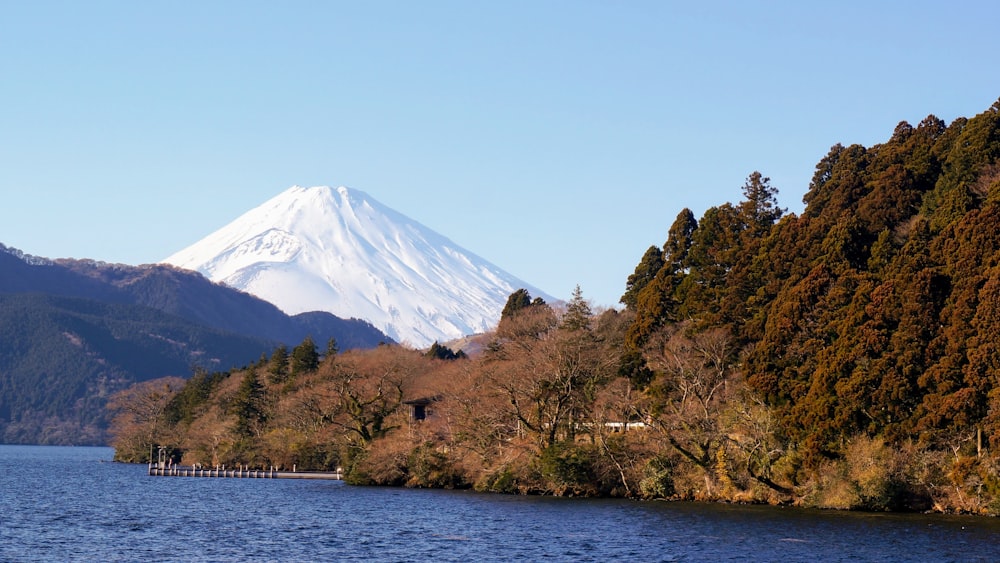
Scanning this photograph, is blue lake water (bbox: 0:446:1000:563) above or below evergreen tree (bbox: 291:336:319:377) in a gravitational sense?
below

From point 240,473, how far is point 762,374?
42.8 m

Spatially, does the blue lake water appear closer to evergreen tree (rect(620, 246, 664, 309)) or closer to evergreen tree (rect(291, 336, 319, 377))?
evergreen tree (rect(620, 246, 664, 309))

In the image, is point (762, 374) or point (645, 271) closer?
point (762, 374)

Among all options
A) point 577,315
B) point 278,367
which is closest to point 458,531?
point 577,315

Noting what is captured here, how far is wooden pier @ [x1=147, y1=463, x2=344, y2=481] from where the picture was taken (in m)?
77.0

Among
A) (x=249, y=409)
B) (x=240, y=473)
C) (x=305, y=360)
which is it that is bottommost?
(x=240, y=473)

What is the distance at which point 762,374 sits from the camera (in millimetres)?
49938

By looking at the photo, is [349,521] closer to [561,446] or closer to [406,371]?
Answer: [561,446]

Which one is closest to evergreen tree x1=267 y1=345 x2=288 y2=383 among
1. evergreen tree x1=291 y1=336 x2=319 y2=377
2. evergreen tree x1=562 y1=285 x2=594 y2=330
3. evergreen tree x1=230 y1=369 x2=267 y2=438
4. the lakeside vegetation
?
evergreen tree x1=291 y1=336 x2=319 y2=377

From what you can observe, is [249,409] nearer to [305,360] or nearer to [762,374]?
[305,360]

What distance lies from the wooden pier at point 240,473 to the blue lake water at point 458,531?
19.6m

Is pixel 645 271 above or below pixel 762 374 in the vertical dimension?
above

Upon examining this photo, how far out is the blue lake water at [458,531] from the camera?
111ft

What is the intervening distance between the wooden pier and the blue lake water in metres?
19.6
